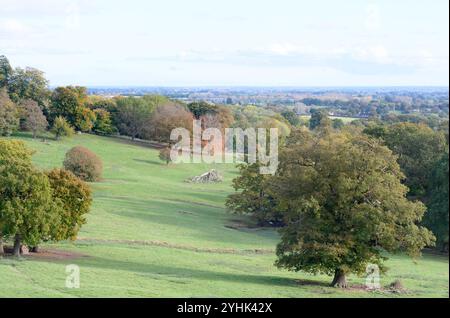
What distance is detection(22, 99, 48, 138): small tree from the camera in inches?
3836

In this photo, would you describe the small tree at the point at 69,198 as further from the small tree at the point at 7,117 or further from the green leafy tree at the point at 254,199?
the small tree at the point at 7,117

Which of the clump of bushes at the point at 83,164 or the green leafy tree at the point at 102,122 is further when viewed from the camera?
the green leafy tree at the point at 102,122

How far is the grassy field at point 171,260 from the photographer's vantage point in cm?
3231

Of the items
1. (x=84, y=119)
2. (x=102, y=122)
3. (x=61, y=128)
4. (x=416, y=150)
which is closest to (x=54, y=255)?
(x=416, y=150)

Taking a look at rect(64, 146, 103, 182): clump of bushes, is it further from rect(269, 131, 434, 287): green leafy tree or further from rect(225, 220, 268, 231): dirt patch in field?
rect(269, 131, 434, 287): green leafy tree

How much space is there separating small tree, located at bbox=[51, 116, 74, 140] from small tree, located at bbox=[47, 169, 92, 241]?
5796cm

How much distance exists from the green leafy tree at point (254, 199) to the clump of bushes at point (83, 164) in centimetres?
1705

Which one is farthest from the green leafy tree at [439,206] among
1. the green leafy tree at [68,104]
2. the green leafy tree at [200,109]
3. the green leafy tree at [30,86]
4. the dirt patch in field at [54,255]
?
the green leafy tree at [200,109]

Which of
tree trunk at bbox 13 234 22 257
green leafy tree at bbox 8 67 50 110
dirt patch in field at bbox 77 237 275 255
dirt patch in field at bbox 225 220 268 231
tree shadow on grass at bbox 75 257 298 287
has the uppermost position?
green leafy tree at bbox 8 67 50 110

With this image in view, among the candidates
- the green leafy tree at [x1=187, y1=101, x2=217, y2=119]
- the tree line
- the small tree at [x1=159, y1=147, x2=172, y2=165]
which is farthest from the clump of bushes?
the green leafy tree at [x1=187, y1=101, x2=217, y2=119]

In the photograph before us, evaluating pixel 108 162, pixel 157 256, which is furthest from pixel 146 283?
pixel 108 162
